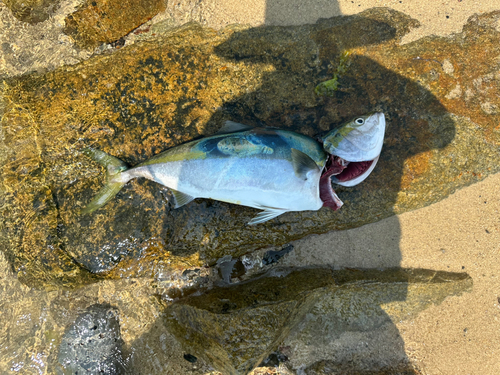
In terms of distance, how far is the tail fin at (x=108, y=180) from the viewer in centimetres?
277

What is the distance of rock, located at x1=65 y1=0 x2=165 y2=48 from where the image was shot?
313 centimetres

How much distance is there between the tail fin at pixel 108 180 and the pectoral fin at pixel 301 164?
1.66 metres

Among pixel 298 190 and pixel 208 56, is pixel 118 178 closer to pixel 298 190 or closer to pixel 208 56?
pixel 208 56

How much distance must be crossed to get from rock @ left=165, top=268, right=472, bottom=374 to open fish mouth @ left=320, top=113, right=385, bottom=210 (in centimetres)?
92

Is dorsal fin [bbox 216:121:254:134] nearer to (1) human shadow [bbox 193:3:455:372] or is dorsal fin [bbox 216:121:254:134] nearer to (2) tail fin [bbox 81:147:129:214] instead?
(1) human shadow [bbox 193:3:455:372]

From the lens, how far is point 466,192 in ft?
9.33

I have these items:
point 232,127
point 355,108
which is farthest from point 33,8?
point 355,108

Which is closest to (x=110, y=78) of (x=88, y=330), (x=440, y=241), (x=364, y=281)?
(x=88, y=330)

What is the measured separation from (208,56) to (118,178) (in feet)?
5.12

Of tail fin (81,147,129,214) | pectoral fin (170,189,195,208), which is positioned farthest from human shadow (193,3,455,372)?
tail fin (81,147,129,214)

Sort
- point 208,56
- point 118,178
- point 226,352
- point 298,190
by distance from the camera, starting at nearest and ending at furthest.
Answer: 1. point 298,190
2. point 226,352
3. point 118,178
4. point 208,56

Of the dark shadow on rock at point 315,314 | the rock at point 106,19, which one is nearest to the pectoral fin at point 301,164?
the dark shadow on rock at point 315,314

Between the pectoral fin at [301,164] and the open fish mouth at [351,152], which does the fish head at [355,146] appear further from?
the pectoral fin at [301,164]

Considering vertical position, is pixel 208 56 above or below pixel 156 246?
above
